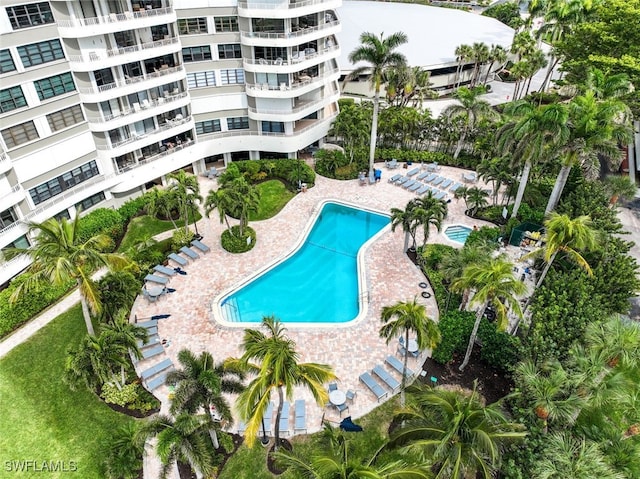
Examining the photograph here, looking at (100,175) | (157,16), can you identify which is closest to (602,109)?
(157,16)

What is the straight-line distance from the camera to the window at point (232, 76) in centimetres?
4366

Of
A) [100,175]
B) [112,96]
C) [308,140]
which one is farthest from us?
[308,140]

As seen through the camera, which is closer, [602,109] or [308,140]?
[602,109]

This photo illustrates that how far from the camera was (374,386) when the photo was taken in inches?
964

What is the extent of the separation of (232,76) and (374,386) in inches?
1375

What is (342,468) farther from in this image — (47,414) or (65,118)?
(65,118)

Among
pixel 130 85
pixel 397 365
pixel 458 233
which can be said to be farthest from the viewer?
pixel 458 233

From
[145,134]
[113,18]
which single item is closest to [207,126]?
[145,134]

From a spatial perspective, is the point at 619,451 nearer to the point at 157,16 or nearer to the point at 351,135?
the point at 351,135

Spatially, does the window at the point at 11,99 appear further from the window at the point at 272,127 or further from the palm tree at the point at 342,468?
the palm tree at the point at 342,468

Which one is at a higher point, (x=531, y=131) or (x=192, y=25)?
(x=192, y=25)

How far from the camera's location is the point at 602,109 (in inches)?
1220

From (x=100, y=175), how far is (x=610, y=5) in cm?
5920

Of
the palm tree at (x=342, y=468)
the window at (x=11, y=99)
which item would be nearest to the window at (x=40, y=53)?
the window at (x=11, y=99)
